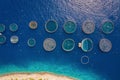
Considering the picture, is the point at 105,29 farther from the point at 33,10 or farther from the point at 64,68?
the point at 33,10

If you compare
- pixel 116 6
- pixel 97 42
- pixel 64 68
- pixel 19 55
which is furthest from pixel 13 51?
pixel 116 6

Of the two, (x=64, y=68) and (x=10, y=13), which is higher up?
(x=10, y=13)

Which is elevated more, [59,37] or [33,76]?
[59,37]

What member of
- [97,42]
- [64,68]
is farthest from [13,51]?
[97,42]

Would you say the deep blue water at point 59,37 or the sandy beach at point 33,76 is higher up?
the deep blue water at point 59,37

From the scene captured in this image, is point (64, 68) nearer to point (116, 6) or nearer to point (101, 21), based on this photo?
point (101, 21)

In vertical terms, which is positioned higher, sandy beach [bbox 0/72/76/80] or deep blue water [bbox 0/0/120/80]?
deep blue water [bbox 0/0/120/80]

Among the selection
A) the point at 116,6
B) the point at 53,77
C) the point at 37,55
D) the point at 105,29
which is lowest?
the point at 53,77
